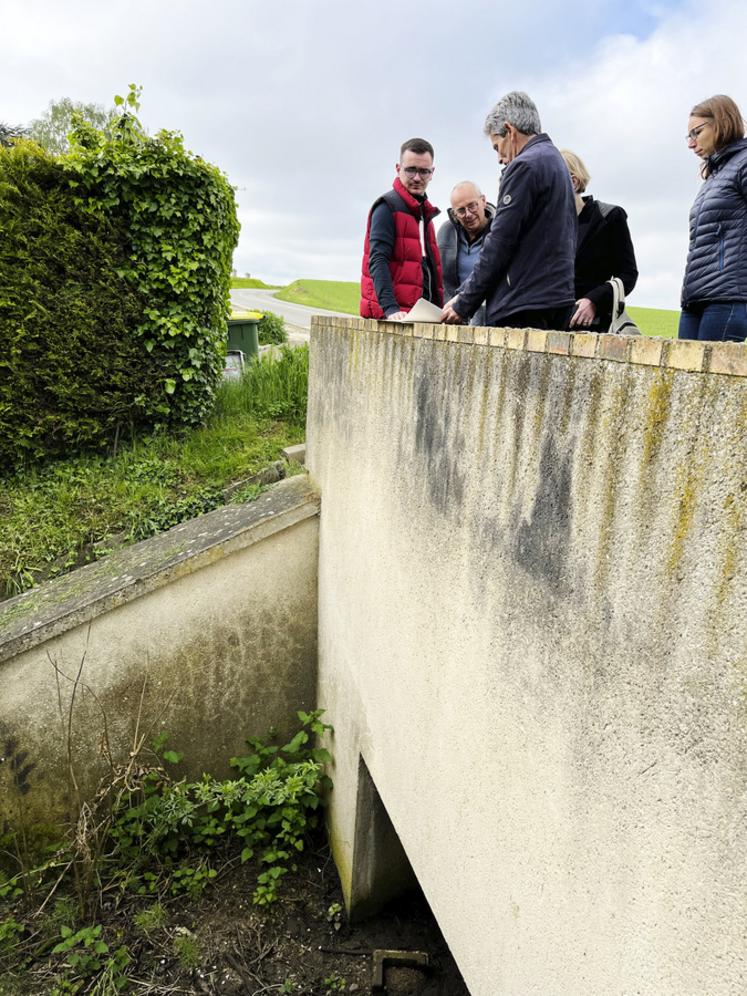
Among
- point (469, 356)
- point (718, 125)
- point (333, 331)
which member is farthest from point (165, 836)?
A: point (718, 125)

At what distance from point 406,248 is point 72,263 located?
11.4ft

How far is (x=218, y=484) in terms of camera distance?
578cm

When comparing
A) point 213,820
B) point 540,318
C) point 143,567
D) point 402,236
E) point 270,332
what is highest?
point 402,236

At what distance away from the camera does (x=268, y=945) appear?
4176 mm

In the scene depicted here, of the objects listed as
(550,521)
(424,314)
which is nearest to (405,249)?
(424,314)

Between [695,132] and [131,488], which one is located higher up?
[695,132]

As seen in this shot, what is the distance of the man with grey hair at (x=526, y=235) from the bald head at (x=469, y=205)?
0.90 meters

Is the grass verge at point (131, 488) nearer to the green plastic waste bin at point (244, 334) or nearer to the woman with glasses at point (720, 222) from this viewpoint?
the green plastic waste bin at point (244, 334)

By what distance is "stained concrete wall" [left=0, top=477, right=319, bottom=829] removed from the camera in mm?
4340

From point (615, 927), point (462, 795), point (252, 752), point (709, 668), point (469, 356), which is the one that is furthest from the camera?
point (252, 752)

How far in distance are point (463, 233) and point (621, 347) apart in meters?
2.84

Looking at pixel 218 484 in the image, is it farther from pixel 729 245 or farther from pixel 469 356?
pixel 729 245

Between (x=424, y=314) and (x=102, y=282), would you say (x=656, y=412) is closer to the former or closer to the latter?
(x=424, y=314)

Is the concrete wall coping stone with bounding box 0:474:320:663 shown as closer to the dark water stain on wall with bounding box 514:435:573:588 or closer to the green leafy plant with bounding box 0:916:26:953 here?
the green leafy plant with bounding box 0:916:26:953
